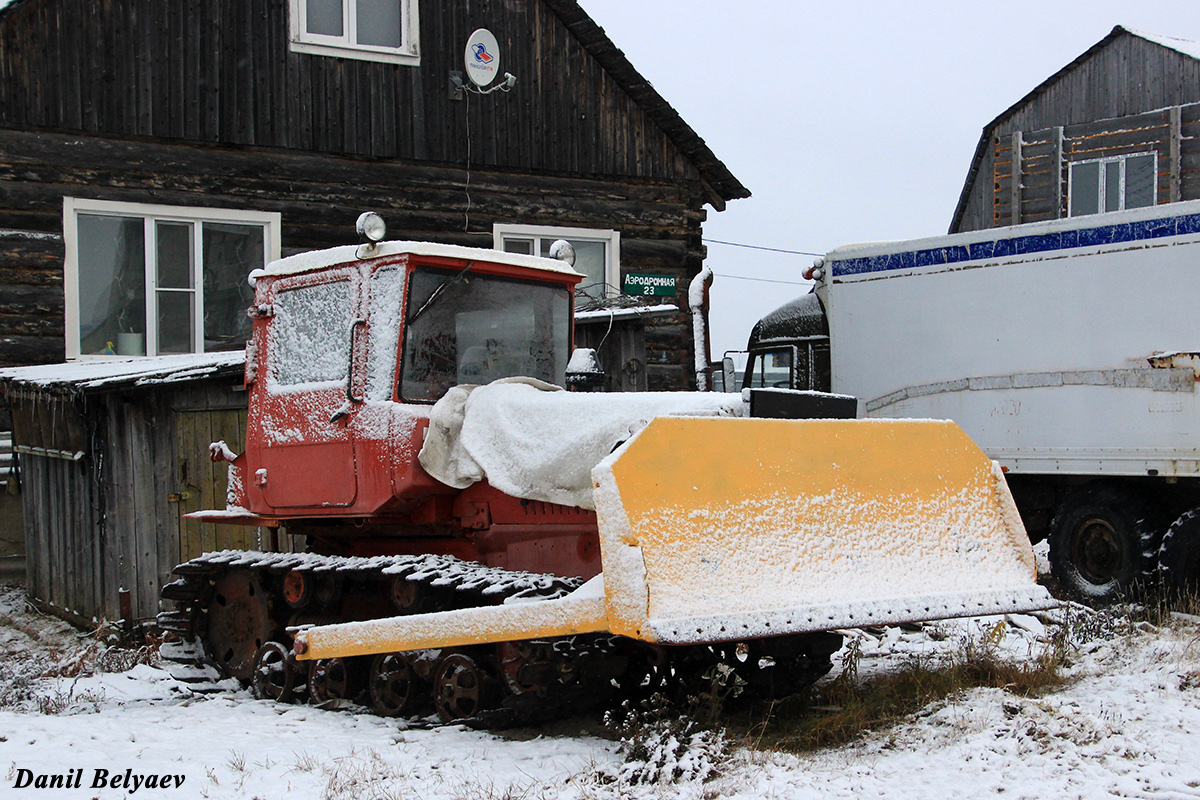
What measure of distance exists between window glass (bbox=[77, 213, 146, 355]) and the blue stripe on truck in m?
7.14

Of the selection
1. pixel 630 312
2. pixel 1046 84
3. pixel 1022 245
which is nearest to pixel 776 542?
pixel 1022 245

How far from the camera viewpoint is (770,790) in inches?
180

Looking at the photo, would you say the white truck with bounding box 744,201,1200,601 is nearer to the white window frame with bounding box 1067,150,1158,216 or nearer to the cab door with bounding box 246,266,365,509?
the cab door with bounding box 246,266,365,509

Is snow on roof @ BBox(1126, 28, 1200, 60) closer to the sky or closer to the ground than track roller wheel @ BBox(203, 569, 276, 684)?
closer to the sky

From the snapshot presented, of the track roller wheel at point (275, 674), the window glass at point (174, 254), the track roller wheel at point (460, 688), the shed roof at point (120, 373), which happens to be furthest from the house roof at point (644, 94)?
the track roller wheel at point (460, 688)

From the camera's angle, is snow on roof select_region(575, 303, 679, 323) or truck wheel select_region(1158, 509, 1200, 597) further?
snow on roof select_region(575, 303, 679, 323)

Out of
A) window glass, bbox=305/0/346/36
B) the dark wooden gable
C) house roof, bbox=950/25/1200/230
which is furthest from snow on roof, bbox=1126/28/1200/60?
window glass, bbox=305/0/346/36

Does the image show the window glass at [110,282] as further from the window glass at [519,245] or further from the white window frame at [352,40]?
the window glass at [519,245]

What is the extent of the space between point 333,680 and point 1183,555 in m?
6.61

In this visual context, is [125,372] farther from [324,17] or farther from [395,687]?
[324,17]

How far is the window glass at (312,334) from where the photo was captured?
6793mm

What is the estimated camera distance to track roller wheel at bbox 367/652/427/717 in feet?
20.9

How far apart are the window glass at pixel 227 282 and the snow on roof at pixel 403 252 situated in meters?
5.48

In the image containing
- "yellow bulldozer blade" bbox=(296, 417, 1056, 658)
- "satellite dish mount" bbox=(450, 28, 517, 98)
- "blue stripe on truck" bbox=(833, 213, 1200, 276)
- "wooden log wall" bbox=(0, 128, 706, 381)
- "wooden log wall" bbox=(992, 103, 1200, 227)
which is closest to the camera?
"yellow bulldozer blade" bbox=(296, 417, 1056, 658)
